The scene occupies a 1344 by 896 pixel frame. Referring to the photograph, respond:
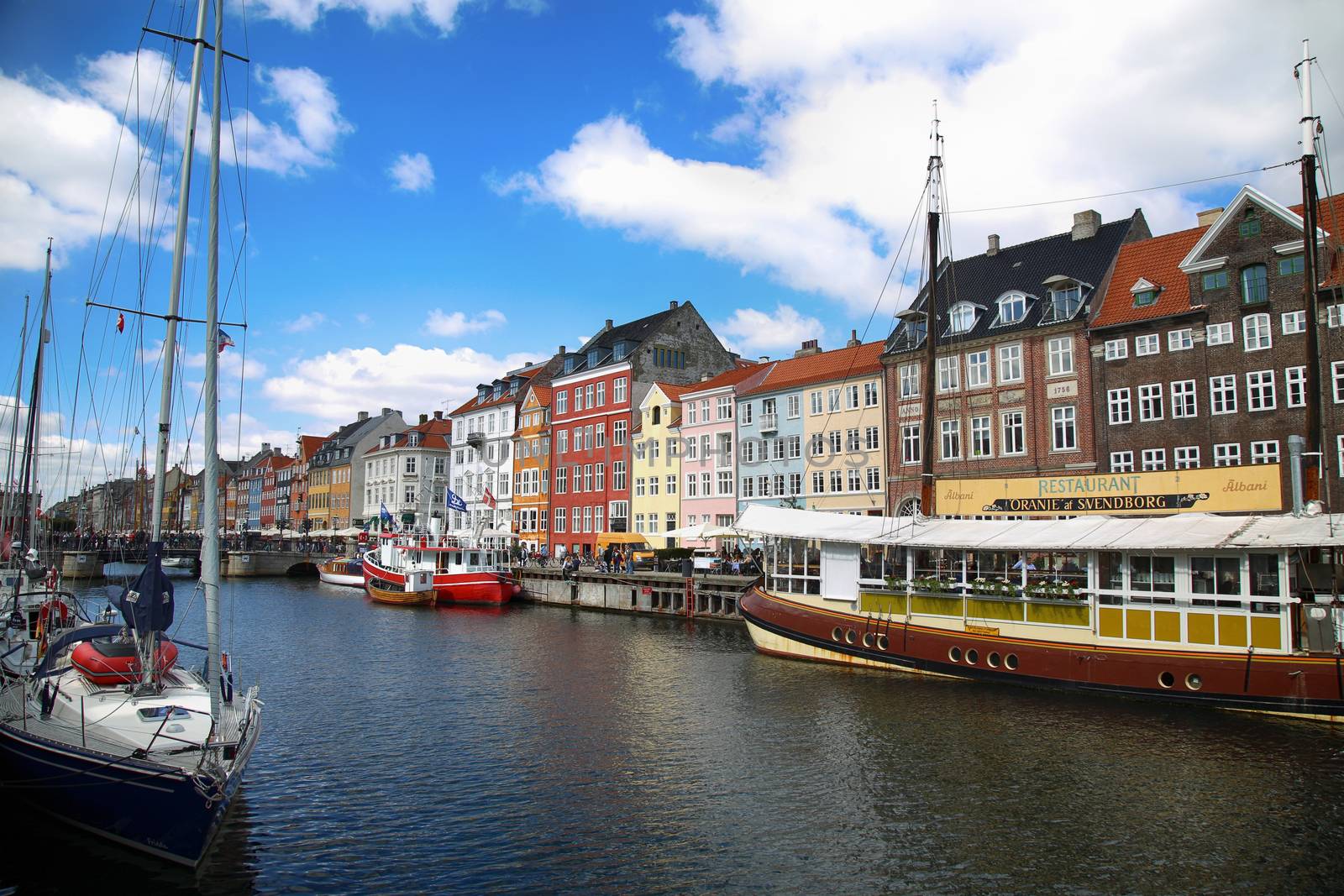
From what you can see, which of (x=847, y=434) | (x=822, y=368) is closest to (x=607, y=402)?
(x=822, y=368)

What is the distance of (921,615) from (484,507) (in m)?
59.7

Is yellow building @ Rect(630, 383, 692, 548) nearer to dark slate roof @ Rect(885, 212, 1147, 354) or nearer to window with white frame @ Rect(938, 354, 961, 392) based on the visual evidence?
dark slate roof @ Rect(885, 212, 1147, 354)

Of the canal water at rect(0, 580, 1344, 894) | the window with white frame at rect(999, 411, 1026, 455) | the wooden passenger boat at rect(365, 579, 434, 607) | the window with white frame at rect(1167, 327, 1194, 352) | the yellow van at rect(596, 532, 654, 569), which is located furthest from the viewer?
the wooden passenger boat at rect(365, 579, 434, 607)

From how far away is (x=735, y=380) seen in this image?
60.7 m

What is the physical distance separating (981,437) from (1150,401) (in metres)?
7.92

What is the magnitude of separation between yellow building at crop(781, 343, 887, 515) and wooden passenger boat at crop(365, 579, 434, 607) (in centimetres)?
2444

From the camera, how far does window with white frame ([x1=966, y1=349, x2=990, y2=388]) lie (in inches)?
1772

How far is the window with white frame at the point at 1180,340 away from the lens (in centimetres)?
3844

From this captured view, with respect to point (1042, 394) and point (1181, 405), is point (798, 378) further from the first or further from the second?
point (1181, 405)

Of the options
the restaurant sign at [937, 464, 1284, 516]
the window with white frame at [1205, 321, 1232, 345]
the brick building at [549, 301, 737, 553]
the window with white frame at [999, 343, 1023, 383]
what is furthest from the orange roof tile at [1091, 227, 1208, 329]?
the brick building at [549, 301, 737, 553]

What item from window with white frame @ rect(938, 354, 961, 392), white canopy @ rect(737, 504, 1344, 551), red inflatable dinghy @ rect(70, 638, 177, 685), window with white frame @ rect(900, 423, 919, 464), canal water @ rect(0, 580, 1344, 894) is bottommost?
canal water @ rect(0, 580, 1344, 894)

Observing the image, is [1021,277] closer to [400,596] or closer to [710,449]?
[710,449]

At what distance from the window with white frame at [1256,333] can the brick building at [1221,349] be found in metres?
0.03

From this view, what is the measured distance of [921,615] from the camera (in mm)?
28516
